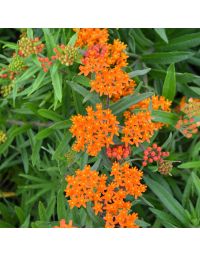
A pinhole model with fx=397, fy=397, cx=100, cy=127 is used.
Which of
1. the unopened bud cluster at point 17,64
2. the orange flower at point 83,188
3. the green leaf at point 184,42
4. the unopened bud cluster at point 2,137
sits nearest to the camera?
the orange flower at point 83,188

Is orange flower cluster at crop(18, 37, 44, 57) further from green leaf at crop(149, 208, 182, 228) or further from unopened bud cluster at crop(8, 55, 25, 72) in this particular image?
green leaf at crop(149, 208, 182, 228)

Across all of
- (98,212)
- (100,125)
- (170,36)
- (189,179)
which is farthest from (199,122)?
(170,36)

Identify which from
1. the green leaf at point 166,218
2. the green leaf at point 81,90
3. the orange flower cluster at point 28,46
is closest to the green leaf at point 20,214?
the green leaf at point 166,218

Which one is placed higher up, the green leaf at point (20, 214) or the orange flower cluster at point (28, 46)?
the orange flower cluster at point (28, 46)

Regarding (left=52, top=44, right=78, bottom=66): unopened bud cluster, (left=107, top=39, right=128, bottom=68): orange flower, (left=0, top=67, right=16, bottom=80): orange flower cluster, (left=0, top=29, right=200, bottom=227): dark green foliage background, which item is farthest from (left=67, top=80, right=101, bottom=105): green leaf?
(left=0, top=67, right=16, bottom=80): orange flower cluster

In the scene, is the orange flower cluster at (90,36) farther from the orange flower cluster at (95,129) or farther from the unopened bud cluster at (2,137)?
the unopened bud cluster at (2,137)

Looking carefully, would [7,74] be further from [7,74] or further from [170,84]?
[170,84]
